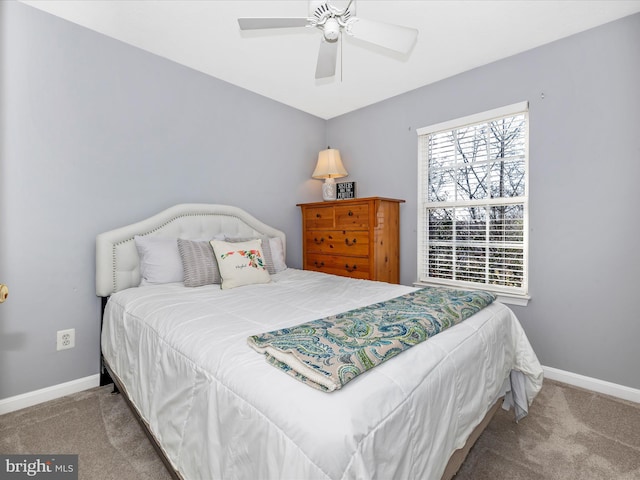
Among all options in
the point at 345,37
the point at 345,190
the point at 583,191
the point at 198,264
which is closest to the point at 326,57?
the point at 345,37

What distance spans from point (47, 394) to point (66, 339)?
13.4 inches

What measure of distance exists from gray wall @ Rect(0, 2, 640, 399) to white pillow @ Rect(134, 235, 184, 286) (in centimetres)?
32

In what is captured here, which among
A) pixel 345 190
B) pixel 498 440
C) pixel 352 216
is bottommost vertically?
pixel 498 440

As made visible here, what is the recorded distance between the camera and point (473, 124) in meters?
2.79

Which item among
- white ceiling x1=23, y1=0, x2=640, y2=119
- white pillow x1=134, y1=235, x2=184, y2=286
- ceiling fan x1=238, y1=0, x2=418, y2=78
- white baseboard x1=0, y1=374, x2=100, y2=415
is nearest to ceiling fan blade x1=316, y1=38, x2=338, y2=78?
ceiling fan x1=238, y1=0, x2=418, y2=78

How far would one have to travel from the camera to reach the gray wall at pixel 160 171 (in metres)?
2.00

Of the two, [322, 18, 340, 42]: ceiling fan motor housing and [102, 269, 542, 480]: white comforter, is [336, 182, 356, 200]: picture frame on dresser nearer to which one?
[102, 269, 542, 480]: white comforter

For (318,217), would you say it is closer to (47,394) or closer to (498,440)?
(498,440)

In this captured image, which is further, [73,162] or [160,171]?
[160,171]

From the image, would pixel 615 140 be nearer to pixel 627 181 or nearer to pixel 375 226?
pixel 627 181

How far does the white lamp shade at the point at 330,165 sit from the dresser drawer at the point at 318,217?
16.2 inches

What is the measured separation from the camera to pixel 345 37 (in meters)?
2.35

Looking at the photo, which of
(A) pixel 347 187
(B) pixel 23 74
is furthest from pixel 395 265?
(B) pixel 23 74

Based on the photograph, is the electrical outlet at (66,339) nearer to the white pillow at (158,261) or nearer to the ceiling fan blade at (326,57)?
the white pillow at (158,261)
